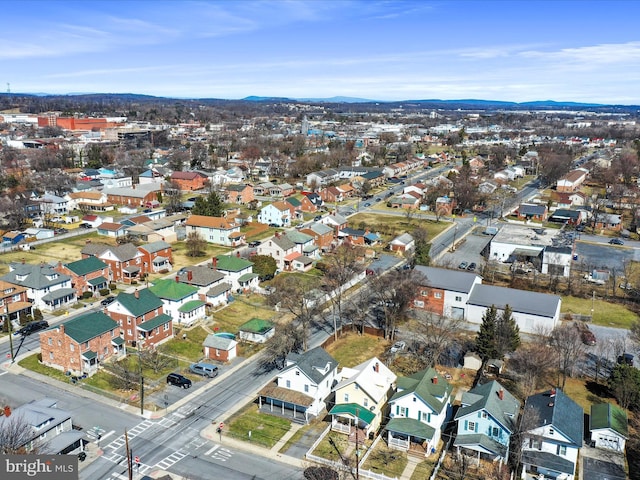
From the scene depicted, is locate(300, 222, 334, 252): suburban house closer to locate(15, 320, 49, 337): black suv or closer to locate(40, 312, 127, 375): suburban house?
locate(40, 312, 127, 375): suburban house

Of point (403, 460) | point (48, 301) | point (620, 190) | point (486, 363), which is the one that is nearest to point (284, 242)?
point (48, 301)

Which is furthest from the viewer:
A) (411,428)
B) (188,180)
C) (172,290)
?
(188,180)

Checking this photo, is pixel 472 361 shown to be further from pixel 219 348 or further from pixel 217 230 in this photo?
pixel 217 230

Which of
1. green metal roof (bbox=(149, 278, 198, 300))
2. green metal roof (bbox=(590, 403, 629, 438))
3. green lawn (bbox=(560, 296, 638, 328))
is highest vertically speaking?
green metal roof (bbox=(149, 278, 198, 300))

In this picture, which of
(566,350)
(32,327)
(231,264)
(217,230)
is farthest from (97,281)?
(566,350)

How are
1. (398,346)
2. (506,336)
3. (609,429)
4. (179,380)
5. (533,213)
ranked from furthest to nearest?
(533,213)
(398,346)
(506,336)
(179,380)
(609,429)

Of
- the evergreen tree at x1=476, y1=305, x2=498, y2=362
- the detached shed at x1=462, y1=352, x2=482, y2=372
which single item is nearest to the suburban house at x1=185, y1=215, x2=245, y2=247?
the detached shed at x1=462, y1=352, x2=482, y2=372
